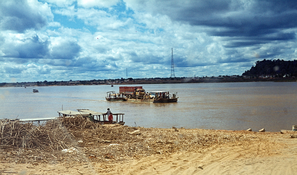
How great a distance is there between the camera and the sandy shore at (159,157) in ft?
26.3

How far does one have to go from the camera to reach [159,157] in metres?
9.48

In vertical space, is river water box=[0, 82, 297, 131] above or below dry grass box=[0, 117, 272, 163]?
below

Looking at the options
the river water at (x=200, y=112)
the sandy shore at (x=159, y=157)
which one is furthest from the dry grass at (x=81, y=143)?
the river water at (x=200, y=112)

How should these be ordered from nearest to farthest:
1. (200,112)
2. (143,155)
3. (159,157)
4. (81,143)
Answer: (159,157) < (143,155) < (81,143) < (200,112)

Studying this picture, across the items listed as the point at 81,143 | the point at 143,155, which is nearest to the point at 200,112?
the point at 81,143

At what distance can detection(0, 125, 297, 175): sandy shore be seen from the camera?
8.02 meters

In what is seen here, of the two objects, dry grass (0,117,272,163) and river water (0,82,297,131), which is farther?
river water (0,82,297,131)

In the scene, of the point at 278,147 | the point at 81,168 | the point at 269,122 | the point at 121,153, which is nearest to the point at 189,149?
the point at 121,153

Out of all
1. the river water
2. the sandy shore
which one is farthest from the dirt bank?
the river water

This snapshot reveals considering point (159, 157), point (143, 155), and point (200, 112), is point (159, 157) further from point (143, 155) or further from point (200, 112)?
point (200, 112)

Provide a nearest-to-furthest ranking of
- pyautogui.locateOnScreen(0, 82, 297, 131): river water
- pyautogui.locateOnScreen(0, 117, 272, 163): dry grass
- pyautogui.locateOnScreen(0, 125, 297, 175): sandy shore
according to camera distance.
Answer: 1. pyautogui.locateOnScreen(0, 125, 297, 175): sandy shore
2. pyautogui.locateOnScreen(0, 117, 272, 163): dry grass
3. pyautogui.locateOnScreen(0, 82, 297, 131): river water

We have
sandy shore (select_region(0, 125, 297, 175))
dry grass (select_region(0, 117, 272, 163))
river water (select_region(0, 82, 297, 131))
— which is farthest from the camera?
river water (select_region(0, 82, 297, 131))

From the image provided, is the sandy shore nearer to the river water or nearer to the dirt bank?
the dirt bank

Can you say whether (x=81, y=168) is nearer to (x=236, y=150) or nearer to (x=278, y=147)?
(x=236, y=150)
